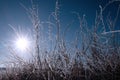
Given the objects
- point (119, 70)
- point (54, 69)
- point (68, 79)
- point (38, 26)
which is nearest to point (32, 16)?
point (38, 26)

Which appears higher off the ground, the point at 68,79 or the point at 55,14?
the point at 55,14

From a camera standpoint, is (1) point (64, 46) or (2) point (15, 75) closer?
(1) point (64, 46)

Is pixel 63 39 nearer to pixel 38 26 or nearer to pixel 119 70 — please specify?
pixel 38 26

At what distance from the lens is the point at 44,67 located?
2797mm

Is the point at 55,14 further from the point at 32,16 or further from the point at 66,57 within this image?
the point at 66,57

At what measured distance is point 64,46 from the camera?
2.80 meters

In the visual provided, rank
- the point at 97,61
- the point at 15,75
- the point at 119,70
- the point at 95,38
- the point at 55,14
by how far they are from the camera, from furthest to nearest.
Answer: the point at 15,75, the point at 55,14, the point at 95,38, the point at 97,61, the point at 119,70

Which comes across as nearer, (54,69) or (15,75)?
(54,69)

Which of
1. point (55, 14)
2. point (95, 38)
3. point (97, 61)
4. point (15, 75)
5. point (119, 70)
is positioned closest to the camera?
point (119, 70)

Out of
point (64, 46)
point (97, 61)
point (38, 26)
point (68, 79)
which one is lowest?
point (68, 79)

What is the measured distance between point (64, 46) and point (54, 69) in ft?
0.99

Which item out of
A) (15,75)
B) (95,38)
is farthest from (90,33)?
(15,75)

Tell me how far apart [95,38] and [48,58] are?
63cm

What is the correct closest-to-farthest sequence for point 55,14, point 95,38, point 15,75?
point 95,38 < point 55,14 < point 15,75
